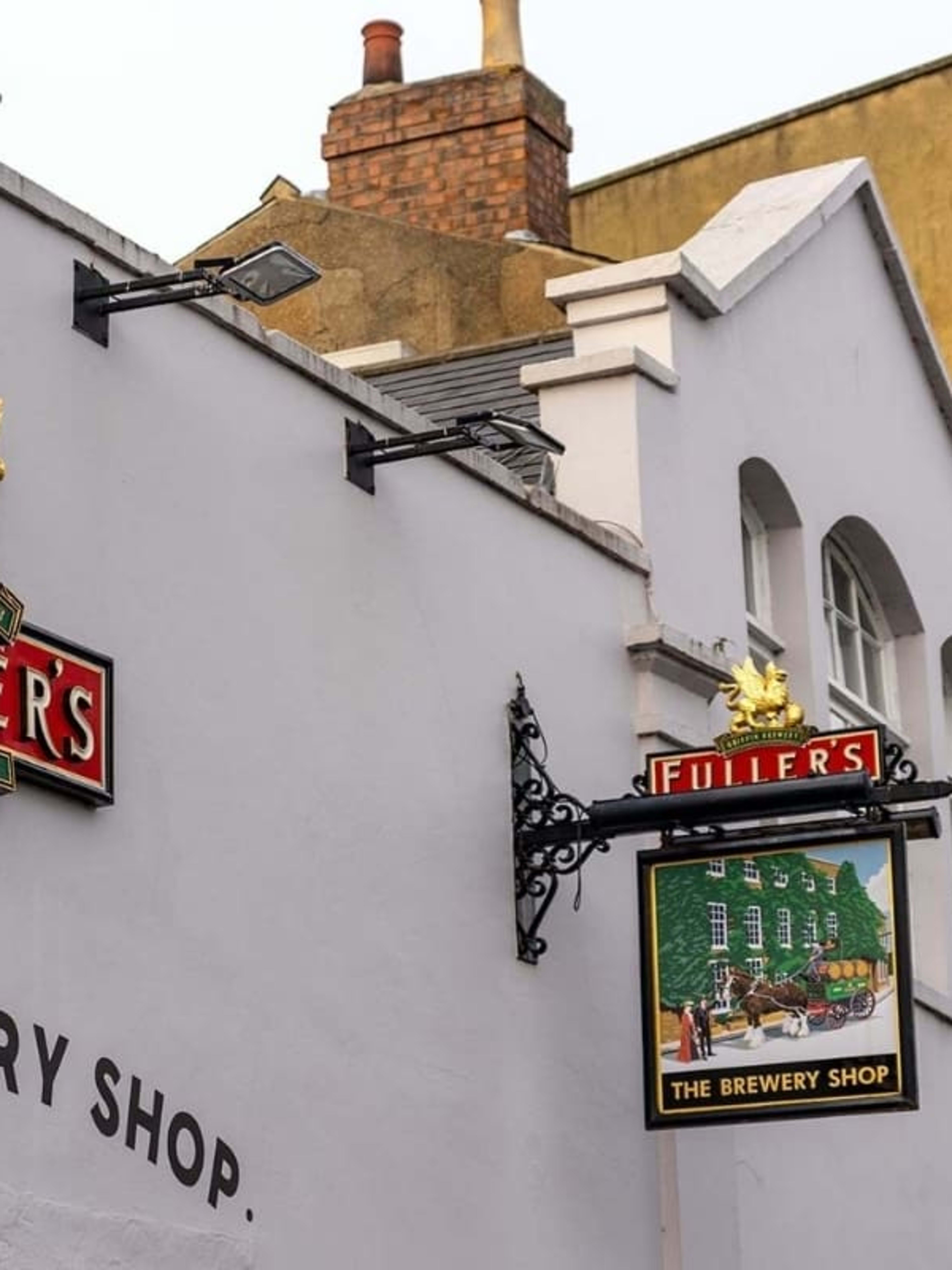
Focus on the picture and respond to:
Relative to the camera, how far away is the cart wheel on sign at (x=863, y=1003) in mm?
13812

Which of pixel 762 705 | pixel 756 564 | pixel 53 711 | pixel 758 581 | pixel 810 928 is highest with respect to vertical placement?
pixel 756 564

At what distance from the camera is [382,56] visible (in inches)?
997

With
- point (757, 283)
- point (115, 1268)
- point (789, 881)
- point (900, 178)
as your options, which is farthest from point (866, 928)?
point (900, 178)

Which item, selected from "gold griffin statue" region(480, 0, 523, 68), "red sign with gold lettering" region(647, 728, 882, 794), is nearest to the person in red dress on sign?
"red sign with gold lettering" region(647, 728, 882, 794)

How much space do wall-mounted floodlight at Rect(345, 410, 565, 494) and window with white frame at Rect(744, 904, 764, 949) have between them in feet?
7.22

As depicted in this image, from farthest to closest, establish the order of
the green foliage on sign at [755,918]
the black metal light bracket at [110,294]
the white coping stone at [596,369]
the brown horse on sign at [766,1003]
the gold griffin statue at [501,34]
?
the gold griffin statue at [501,34]
the white coping stone at [596,369]
the green foliage on sign at [755,918]
the brown horse on sign at [766,1003]
the black metal light bracket at [110,294]

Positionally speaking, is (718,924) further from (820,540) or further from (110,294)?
(820,540)

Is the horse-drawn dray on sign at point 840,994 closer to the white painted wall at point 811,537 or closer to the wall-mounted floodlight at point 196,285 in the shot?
the white painted wall at point 811,537

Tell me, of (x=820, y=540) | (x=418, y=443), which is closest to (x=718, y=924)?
(x=418, y=443)

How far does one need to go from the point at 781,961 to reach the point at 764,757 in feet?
3.12

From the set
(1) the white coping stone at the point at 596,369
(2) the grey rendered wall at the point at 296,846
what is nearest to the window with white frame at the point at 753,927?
(2) the grey rendered wall at the point at 296,846

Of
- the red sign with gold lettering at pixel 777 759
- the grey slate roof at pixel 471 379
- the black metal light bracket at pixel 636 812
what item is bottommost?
the black metal light bracket at pixel 636 812

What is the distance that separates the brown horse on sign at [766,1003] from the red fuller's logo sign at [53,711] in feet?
12.0

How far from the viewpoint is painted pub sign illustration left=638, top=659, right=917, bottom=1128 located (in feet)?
45.2
